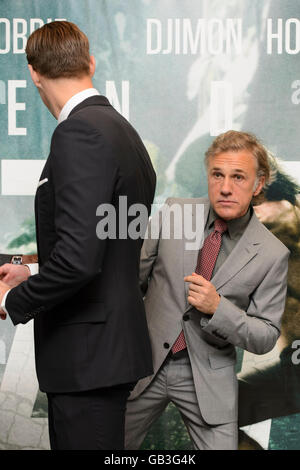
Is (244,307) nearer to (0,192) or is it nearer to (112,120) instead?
(112,120)

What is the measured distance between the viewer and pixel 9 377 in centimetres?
335

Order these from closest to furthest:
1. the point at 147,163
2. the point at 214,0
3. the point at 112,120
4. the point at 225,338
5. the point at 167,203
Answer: the point at 112,120 < the point at 147,163 < the point at 225,338 < the point at 167,203 < the point at 214,0

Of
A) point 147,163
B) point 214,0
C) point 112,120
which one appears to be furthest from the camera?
point 214,0

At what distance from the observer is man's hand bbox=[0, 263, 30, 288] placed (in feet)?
6.54

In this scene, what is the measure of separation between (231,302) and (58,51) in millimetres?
992

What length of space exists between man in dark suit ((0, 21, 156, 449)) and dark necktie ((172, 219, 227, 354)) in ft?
1.38

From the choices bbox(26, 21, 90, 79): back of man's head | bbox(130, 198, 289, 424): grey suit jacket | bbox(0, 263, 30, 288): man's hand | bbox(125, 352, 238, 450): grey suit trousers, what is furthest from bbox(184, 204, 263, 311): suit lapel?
bbox(26, 21, 90, 79): back of man's head

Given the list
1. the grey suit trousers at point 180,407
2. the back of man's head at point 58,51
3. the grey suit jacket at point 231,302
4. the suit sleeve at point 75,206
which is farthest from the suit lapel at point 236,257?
the back of man's head at point 58,51

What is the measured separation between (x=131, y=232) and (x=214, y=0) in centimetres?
189

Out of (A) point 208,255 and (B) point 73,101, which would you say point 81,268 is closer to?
(B) point 73,101

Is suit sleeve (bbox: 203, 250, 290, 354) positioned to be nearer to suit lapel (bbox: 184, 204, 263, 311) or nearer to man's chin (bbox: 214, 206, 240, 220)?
suit lapel (bbox: 184, 204, 263, 311)

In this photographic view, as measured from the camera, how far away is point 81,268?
1.61m

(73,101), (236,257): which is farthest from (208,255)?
(73,101)
